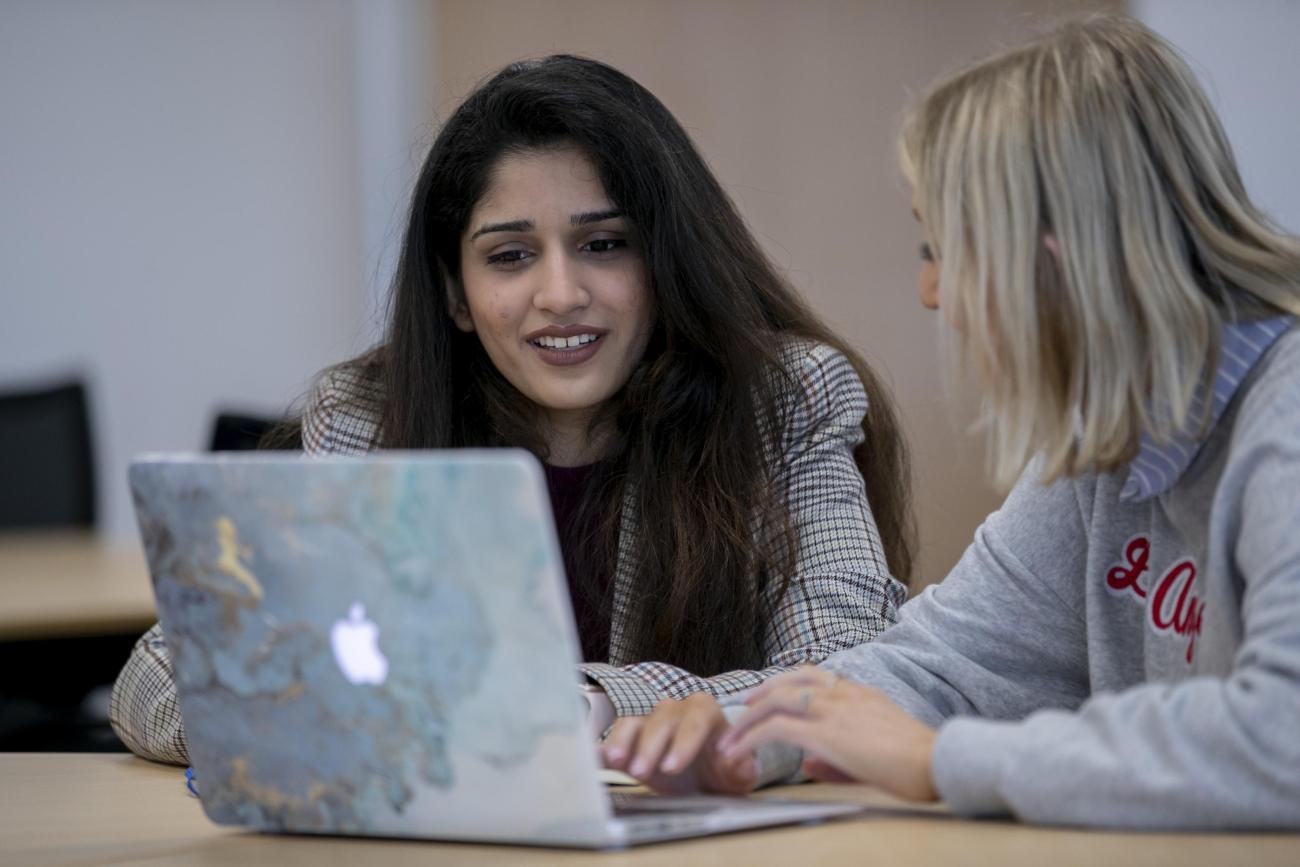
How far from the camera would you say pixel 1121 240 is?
969mm

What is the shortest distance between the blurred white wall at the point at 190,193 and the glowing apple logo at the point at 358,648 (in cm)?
355

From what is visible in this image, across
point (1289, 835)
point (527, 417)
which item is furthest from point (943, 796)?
point (527, 417)

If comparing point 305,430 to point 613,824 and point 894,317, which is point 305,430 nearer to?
point 613,824

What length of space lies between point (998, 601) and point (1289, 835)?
1.52 ft

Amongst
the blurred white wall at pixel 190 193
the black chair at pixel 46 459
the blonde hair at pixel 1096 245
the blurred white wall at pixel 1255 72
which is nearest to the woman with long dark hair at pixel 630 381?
the blonde hair at pixel 1096 245

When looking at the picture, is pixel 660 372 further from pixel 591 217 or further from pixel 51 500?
pixel 51 500

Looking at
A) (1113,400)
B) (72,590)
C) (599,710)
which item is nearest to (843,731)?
(1113,400)

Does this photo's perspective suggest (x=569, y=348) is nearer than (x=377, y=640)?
No

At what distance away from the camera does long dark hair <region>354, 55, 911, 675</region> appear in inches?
64.1

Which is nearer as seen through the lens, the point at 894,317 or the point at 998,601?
the point at 998,601

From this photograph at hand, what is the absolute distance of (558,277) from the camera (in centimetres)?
166

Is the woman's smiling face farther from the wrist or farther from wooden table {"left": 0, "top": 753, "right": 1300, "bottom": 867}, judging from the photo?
wooden table {"left": 0, "top": 753, "right": 1300, "bottom": 867}

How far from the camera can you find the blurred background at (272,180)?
3.44m

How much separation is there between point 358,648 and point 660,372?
2.89 ft
